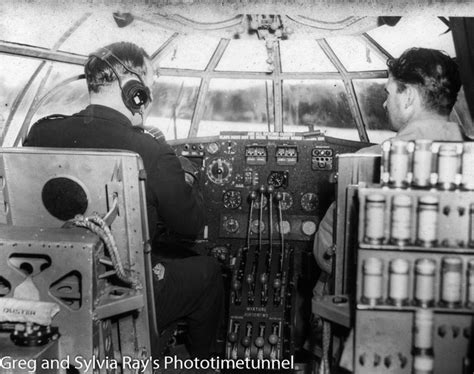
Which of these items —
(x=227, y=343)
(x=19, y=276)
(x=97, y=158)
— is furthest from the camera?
(x=227, y=343)

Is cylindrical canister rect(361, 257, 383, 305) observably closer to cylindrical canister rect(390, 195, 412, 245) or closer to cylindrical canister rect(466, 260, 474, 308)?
cylindrical canister rect(390, 195, 412, 245)

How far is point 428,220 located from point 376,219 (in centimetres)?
16

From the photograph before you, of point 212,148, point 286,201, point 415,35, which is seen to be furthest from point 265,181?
point 415,35

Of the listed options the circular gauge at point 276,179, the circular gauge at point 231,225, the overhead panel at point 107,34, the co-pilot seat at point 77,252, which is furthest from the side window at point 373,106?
the co-pilot seat at point 77,252

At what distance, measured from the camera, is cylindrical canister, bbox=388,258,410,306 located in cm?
175

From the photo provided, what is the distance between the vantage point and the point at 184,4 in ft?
5.65

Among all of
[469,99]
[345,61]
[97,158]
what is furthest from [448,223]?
[345,61]

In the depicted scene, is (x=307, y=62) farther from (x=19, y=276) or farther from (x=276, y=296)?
(x=19, y=276)

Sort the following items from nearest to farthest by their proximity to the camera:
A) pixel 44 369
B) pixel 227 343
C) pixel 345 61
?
pixel 44 369, pixel 227 343, pixel 345 61

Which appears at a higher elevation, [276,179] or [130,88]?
[130,88]

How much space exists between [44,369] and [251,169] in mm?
2342

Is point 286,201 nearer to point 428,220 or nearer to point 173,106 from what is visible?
point 173,106

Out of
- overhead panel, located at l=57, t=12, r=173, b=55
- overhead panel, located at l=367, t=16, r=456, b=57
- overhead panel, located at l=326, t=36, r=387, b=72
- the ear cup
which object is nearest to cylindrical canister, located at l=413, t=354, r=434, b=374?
the ear cup

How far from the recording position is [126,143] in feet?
7.37
